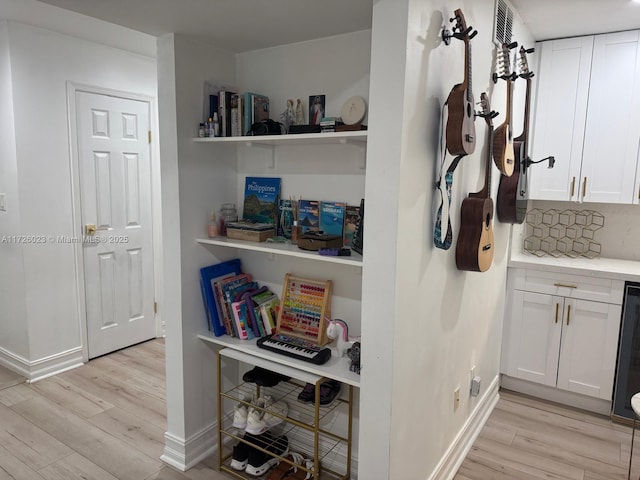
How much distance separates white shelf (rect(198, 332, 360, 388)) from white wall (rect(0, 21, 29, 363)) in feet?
5.74

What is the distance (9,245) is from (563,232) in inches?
157

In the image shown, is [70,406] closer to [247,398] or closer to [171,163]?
[247,398]

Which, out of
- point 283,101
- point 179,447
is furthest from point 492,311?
point 179,447

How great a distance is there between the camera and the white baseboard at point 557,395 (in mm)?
2912

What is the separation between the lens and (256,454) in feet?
7.39

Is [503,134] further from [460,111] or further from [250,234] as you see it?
[250,234]

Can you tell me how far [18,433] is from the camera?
8.57 ft

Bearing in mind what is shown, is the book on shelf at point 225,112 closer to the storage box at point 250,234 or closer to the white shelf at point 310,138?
the white shelf at point 310,138

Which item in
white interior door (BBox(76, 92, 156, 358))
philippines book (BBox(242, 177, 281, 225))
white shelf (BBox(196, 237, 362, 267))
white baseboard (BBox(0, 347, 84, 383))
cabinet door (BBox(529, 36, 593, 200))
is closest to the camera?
white shelf (BBox(196, 237, 362, 267))

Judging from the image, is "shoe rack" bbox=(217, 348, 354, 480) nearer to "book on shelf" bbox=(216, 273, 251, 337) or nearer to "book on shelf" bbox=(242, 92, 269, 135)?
"book on shelf" bbox=(216, 273, 251, 337)

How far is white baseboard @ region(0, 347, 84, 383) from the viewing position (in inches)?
127

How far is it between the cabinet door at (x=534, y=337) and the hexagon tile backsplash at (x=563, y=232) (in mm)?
396

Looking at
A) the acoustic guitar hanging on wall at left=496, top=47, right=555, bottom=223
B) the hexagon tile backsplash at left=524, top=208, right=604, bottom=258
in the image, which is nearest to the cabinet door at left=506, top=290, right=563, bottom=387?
the hexagon tile backsplash at left=524, top=208, right=604, bottom=258

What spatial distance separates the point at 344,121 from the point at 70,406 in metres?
2.50
